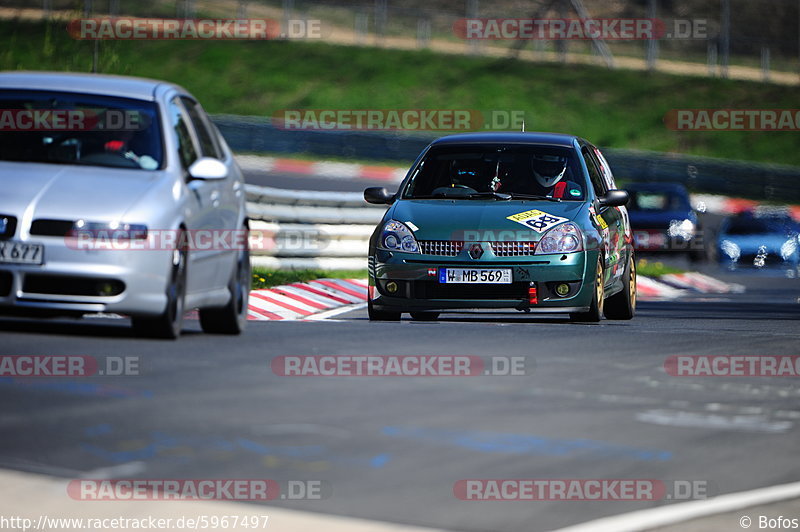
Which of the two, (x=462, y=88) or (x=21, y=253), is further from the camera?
(x=462, y=88)

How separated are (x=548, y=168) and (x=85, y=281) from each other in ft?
18.3

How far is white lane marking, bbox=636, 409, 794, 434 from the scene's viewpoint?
7.94 meters

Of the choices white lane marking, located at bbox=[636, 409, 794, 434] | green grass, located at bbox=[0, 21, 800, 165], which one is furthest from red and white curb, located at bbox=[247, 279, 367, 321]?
green grass, located at bbox=[0, 21, 800, 165]

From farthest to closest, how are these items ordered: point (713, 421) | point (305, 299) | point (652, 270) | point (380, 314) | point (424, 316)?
1. point (652, 270)
2. point (305, 299)
3. point (424, 316)
4. point (380, 314)
5. point (713, 421)

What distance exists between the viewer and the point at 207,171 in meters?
9.88

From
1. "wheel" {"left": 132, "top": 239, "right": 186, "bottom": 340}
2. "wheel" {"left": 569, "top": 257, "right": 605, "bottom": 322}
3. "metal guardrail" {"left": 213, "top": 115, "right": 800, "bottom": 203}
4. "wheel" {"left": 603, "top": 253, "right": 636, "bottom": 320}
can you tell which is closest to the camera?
"wheel" {"left": 132, "top": 239, "right": 186, "bottom": 340}

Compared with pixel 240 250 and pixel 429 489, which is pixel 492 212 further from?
pixel 429 489

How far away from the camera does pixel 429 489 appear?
6094 mm

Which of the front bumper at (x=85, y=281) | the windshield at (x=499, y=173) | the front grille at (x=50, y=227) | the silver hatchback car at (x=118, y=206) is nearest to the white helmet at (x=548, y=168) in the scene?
the windshield at (x=499, y=173)

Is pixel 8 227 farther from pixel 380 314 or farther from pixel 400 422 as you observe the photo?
pixel 380 314

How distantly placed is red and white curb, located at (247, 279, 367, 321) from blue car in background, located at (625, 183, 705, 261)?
1180 cm

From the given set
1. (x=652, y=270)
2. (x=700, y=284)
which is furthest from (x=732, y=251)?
(x=700, y=284)

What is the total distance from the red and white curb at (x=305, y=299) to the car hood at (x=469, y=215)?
4.90 ft

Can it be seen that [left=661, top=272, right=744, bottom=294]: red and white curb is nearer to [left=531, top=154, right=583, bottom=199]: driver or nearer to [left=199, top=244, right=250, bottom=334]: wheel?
[left=531, top=154, right=583, bottom=199]: driver
